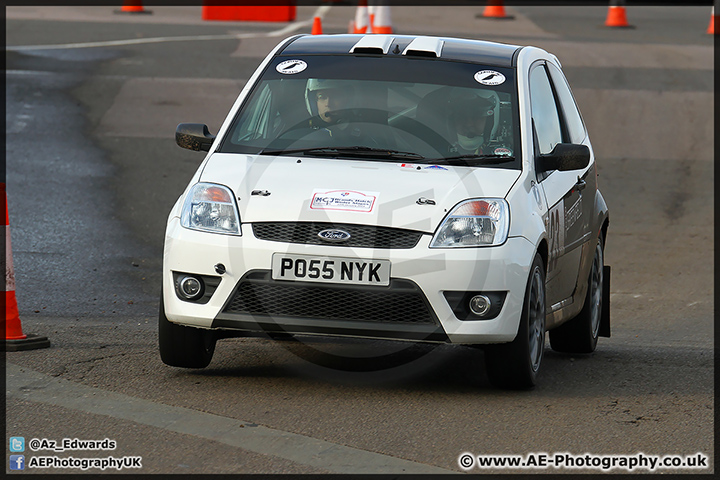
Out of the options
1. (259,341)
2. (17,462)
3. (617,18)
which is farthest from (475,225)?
(617,18)

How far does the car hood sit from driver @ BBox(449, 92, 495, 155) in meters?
0.27

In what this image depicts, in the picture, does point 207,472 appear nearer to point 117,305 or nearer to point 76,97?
point 117,305

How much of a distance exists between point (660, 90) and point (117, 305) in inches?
457

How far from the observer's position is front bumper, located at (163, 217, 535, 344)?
5.98 metres

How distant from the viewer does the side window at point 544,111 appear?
7.19m

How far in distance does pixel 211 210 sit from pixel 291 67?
4.33 ft

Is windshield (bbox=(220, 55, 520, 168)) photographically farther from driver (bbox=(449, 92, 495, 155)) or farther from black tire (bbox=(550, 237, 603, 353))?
black tire (bbox=(550, 237, 603, 353))

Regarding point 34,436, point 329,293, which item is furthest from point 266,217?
point 34,436

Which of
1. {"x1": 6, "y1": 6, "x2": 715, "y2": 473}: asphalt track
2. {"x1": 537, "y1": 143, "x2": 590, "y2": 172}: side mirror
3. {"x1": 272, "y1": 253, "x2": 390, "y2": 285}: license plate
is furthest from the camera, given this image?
{"x1": 537, "y1": 143, "x2": 590, "y2": 172}: side mirror

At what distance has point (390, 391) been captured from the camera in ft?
21.0

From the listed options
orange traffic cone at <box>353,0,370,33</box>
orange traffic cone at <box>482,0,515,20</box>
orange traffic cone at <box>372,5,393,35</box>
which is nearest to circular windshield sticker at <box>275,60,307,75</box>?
orange traffic cone at <box>372,5,393,35</box>

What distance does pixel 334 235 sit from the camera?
6.01 meters

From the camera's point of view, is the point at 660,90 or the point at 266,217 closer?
the point at 266,217

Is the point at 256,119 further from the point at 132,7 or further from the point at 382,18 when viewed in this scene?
the point at 132,7
